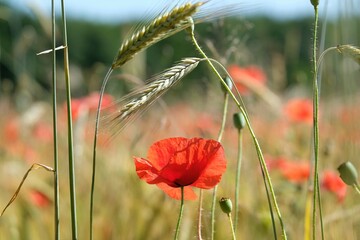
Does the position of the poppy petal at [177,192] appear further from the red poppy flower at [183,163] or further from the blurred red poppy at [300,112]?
the blurred red poppy at [300,112]

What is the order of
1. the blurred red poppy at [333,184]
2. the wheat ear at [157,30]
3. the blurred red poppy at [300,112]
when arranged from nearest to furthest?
1. the wheat ear at [157,30]
2. the blurred red poppy at [333,184]
3. the blurred red poppy at [300,112]

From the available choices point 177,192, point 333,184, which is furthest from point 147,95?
point 333,184

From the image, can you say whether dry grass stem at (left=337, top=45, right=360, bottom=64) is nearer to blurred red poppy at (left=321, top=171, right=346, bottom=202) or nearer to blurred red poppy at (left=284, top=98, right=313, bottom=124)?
blurred red poppy at (left=321, top=171, right=346, bottom=202)

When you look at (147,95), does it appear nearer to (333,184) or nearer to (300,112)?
(333,184)

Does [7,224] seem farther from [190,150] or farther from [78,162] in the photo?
[190,150]

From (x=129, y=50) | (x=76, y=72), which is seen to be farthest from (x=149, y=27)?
(x=76, y=72)

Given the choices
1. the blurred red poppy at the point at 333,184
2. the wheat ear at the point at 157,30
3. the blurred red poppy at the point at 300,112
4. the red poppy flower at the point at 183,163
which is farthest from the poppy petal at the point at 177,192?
the blurred red poppy at the point at 300,112
